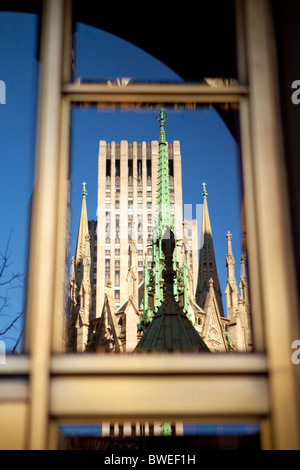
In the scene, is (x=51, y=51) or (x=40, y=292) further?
(x=51, y=51)

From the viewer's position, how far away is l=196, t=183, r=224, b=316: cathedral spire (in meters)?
62.3

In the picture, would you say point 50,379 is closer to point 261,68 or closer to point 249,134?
point 249,134

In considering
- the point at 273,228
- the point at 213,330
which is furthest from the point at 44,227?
the point at 213,330

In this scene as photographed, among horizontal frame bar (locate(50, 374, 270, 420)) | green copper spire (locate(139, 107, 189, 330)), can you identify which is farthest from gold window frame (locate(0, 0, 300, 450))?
green copper spire (locate(139, 107, 189, 330))

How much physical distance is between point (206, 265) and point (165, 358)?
202ft

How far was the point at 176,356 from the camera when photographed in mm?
2135

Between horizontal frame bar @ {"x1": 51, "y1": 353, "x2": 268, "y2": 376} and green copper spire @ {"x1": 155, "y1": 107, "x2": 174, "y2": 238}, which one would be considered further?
green copper spire @ {"x1": 155, "y1": 107, "x2": 174, "y2": 238}

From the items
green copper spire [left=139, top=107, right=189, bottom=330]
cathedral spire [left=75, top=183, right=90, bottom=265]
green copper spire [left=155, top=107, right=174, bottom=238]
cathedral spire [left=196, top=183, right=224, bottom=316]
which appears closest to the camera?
green copper spire [left=139, top=107, right=189, bottom=330]

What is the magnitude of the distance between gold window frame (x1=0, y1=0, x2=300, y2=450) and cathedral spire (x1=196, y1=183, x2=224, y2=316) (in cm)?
5958

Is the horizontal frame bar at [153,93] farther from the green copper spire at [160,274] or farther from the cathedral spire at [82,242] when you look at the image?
the cathedral spire at [82,242]

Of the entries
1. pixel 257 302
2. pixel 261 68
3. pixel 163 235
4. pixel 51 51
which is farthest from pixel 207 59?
pixel 163 235

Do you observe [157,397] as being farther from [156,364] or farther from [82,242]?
[82,242]

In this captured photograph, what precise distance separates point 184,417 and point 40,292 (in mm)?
677

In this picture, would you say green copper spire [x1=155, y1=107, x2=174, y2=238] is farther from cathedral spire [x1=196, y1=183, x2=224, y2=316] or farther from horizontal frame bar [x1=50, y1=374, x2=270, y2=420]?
horizontal frame bar [x1=50, y1=374, x2=270, y2=420]
